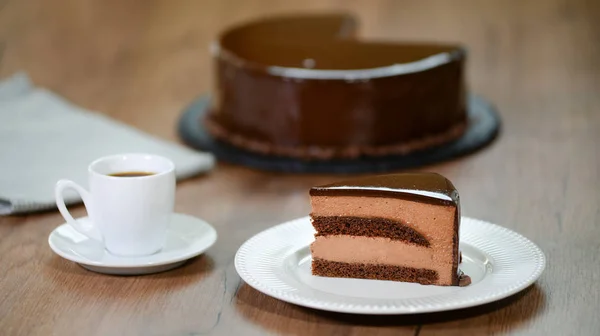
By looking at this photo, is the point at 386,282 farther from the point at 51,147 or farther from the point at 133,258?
the point at 51,147

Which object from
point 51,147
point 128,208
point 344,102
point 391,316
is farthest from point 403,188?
point 51,147

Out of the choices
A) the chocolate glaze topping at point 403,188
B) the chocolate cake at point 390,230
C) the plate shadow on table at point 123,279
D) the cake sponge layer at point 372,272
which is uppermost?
the chocolate glaze topping at point 403,188

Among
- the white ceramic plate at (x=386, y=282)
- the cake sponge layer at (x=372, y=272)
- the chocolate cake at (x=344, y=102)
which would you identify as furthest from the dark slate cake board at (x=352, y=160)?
the cake sponge layer at (x=372, y=272)

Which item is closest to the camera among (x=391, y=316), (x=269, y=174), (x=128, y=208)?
(x=391, y=316)

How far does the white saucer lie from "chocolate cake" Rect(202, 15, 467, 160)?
619 mm

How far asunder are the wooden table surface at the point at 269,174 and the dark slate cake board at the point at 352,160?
0.04 m

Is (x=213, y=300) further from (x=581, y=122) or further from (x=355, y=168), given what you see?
(x=581, y=122)

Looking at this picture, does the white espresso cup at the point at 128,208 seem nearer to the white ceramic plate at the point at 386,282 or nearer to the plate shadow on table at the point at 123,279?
the plate shadow on table at the point at 123,279

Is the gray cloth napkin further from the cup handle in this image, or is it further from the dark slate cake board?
the cup handle

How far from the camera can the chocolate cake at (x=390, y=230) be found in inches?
52.7

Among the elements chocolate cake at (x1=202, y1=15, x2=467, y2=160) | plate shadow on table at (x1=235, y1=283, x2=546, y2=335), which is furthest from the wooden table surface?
chocolate cake at (x1=202, y1=15, x2=467, y2=160)

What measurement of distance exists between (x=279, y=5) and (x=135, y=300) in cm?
231

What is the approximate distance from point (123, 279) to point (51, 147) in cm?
77

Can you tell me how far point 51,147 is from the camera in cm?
213
